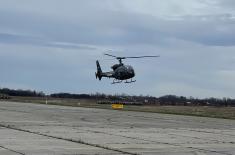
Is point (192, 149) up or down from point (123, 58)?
down

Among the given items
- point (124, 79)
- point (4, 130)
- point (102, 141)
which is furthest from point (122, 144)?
point (124, 79)

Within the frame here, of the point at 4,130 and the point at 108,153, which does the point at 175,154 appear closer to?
the point at 108,153

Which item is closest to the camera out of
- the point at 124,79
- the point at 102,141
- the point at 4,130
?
the point at 102,141

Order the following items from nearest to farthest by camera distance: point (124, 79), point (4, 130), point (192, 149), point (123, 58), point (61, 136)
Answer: point (192, 149), point (61, 136), point (4, 130), point (124, 79), point (123, 58)

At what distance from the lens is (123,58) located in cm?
10406

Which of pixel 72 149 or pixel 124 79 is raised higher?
pixel 124 79

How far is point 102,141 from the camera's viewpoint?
20.8 metres

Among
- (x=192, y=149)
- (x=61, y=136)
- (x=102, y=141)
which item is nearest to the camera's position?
(x=192, y=149)

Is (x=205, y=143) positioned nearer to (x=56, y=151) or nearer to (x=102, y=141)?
(x=102, y=141)

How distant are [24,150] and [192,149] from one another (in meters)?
5.74

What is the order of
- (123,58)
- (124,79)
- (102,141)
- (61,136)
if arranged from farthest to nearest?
(123,58), (124,79), (61,136), (102,141)

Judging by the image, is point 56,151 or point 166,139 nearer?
point 56,151

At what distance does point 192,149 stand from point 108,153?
3495 millimetres

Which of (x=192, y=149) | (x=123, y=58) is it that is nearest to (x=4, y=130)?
(x=192, y=149)
